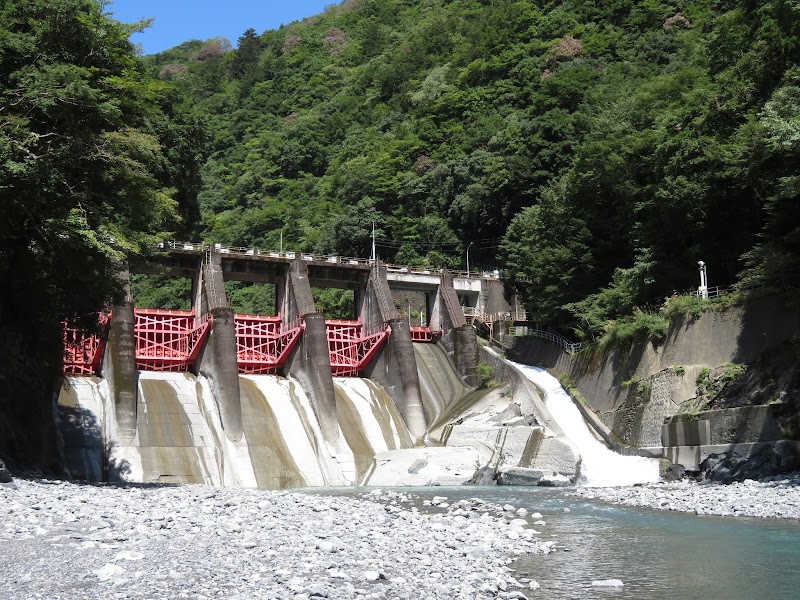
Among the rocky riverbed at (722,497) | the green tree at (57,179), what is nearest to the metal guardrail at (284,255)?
the green tree at (57,179)

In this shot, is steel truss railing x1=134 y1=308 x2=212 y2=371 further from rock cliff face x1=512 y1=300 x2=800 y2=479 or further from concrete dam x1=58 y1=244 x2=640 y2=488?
rock cliff face x1=512 y1=300 x2=800 y2=479

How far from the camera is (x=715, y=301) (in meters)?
33.9

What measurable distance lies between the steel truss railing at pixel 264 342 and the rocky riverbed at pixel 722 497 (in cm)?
1849

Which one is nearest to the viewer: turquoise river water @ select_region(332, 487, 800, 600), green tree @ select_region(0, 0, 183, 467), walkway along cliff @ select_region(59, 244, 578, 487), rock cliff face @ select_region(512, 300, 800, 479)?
turquoise river water @ select_region(332, 487, 800, 600)

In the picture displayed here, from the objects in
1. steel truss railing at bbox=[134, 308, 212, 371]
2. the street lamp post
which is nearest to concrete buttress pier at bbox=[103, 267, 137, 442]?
steel truss railing at bbox=[134, 308, 212, 371]

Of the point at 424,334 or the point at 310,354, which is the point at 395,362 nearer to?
the point at 310,354

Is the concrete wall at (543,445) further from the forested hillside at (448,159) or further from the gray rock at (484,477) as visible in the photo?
the forested hillside at (448,159)

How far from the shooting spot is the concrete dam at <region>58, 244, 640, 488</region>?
34094mm

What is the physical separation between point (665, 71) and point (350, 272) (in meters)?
29.6

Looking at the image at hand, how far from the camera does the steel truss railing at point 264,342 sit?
4303 centimetres

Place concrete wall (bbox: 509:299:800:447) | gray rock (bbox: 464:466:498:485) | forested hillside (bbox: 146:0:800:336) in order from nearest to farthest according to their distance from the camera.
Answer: concrete wall (bbox: 509:299:800:447) → gray rock (bbox: 464:466:498:485) → forested hillside (bbox: 146:0:800:336)

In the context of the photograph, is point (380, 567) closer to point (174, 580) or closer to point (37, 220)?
point (174, 580)

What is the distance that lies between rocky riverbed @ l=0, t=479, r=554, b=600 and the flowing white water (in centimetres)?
1496

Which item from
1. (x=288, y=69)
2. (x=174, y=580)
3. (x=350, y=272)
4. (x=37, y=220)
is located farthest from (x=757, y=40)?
(x=288, y=69)
